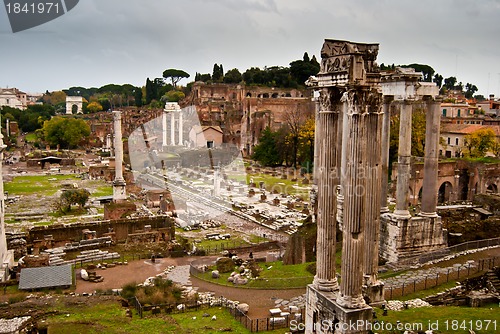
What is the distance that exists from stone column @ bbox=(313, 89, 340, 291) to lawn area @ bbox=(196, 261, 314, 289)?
4.34 meters

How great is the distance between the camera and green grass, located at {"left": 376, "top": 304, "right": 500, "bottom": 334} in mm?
8508

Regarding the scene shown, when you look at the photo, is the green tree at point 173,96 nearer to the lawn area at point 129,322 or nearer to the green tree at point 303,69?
the green tree at point 303,69

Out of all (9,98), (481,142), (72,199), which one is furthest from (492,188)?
(9,98)

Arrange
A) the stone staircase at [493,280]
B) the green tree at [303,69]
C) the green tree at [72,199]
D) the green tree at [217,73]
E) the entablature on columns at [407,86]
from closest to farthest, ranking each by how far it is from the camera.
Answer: the stone staircase at [493,280] < the entablature on columns at [407,86] < the green tree at [72,199] < the green tree at [303,69] < the green tree at [217,73]

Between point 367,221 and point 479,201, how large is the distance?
33.9ft

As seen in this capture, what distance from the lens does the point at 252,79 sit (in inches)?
3031

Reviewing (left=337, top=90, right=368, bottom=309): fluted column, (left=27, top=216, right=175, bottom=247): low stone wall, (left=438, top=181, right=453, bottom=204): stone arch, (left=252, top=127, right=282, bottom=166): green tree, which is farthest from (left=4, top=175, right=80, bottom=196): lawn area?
(left=337, top=90, right=368, bottom=309): fluted column

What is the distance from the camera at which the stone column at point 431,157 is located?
13203 millimetres

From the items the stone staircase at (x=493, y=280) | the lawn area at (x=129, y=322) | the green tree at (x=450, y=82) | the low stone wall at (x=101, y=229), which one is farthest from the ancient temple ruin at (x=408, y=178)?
the green tree at (x=450, y=82)

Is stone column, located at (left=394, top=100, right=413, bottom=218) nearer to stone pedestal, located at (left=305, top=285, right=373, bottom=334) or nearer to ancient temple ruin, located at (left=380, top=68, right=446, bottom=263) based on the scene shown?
ancient temple ruin, located at (left=380, top=68, right=446, bottom=263)

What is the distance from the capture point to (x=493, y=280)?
443 inches

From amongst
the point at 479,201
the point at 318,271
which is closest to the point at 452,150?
the point at 479,201

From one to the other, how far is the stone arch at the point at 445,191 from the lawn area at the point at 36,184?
87.5ft

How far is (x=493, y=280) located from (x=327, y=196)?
577 cm
